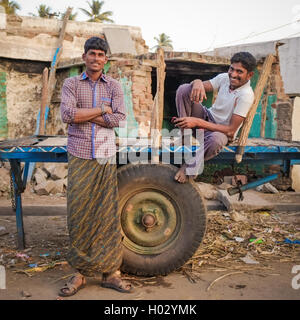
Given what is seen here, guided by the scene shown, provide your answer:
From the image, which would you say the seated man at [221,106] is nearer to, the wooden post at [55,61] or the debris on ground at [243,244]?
the debris on ground at [243,244]

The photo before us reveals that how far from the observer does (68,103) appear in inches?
106

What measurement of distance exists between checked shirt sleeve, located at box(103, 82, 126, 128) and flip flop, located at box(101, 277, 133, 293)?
1356 millimetres

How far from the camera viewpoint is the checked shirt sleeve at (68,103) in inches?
105

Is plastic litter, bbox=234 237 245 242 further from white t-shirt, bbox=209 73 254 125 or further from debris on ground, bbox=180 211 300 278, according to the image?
white t-shirt, bbox=209 73 254 125

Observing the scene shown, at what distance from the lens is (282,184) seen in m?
7.83

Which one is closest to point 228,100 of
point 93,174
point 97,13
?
point 93,174

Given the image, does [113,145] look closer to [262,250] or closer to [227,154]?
[227,154]

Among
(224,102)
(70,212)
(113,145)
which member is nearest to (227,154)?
(224,102)

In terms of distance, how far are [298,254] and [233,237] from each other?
32.4 inches

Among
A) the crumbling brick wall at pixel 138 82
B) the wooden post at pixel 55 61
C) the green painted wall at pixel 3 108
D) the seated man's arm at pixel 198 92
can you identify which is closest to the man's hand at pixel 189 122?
the seated man's arm at pixel 198 92

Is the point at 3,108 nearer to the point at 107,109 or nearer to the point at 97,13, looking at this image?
the point at 107,109

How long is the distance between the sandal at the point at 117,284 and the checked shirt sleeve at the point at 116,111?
1353mm

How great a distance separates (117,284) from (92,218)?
0.62 meters

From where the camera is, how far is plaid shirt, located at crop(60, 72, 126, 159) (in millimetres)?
2732
